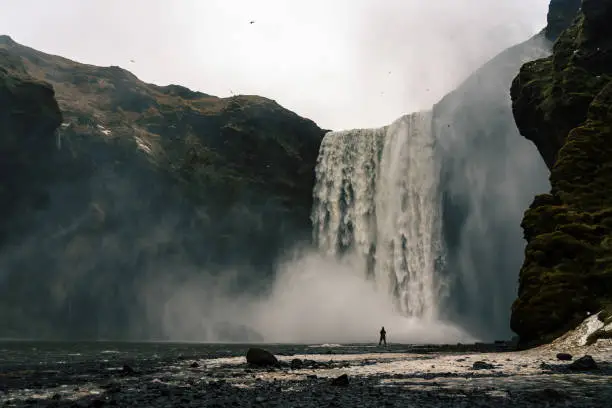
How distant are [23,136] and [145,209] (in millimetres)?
21219

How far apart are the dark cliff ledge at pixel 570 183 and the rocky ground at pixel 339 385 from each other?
17.7ft

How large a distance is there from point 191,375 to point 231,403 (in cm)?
957

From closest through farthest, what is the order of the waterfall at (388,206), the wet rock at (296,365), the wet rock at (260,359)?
1. the wet rock at (296,365)
2. the wet rock at (260,359)
3. the waterfall at (388,206)

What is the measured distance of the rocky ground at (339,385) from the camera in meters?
15.5

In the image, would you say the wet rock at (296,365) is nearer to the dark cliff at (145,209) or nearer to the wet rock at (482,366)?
the wet rock at (482,366)

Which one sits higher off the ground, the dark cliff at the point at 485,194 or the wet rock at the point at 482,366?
the dark cliff at the point at 485,194

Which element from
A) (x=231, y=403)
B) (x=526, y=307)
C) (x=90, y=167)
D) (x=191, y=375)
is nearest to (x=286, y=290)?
(x=90, y=167)

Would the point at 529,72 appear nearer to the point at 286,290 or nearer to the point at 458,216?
the point at 458,216

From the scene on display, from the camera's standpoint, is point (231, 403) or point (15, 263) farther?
point (15, 263)

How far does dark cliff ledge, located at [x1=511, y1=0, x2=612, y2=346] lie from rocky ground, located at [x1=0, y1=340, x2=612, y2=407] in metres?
5.40

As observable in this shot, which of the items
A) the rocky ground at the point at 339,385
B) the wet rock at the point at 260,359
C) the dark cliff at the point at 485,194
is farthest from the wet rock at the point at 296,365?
the dark cliff at the point at 485,194

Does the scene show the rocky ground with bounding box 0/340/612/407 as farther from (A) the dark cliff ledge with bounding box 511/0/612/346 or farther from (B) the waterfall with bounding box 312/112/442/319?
(B) the waterfall with bounding box 312/112/442/319

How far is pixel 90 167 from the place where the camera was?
8575 centimetres

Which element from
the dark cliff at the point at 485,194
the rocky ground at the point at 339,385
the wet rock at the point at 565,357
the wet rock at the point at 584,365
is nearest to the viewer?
the rocky ground at the point at 339,385
